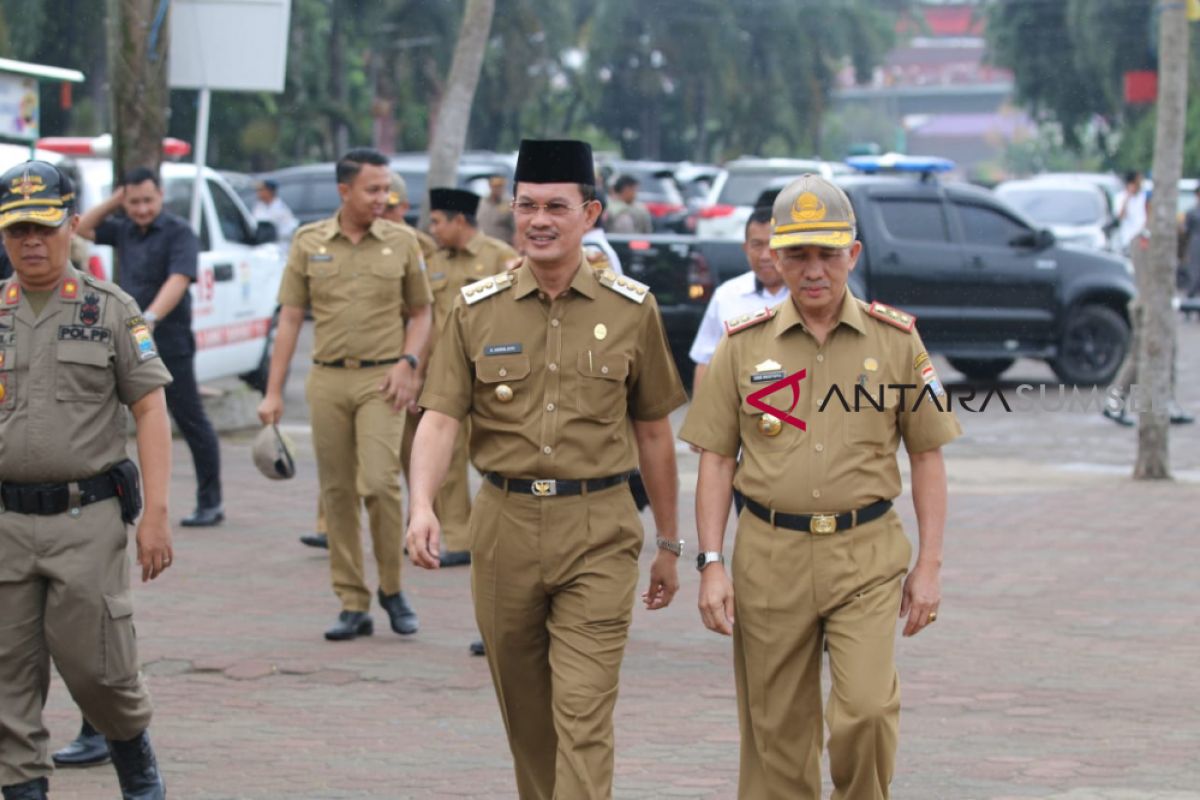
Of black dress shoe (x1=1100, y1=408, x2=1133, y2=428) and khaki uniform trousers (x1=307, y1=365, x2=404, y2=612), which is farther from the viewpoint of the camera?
black dress shoe (x1=1100, y1=408, x2=1133, y2=428)

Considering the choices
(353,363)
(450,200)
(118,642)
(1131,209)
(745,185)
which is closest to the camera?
(118,642)

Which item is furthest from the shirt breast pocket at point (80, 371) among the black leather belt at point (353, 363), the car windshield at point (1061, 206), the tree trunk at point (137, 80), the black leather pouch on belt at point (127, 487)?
the car windshield at point (1061, 206)

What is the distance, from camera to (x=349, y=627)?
8.09m

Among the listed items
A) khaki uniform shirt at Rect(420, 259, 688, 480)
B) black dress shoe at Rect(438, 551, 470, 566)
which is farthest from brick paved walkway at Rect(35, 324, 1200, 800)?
khaki uniform shirt at Rect(420, 259, 688, 480)

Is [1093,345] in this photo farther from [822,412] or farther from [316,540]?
[822,412]

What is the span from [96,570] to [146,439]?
394 millimetres

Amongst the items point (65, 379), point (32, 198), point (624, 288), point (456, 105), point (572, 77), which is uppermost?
point (572, 77)

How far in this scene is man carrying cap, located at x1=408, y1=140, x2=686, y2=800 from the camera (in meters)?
5.03

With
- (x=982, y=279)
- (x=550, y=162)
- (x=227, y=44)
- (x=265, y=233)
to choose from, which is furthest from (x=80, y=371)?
(x=982, y=279)

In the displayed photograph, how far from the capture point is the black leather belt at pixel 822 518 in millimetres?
4797

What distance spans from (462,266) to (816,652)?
5.14 m

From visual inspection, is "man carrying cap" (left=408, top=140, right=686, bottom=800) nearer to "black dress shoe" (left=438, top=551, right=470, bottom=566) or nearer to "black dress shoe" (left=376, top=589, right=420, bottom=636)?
"black dress shoe" (left=376, top=589, right=420, bottom=636)

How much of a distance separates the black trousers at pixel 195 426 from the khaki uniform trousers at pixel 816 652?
248 inches

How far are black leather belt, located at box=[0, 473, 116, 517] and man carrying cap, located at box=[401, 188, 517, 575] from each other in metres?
4.29
